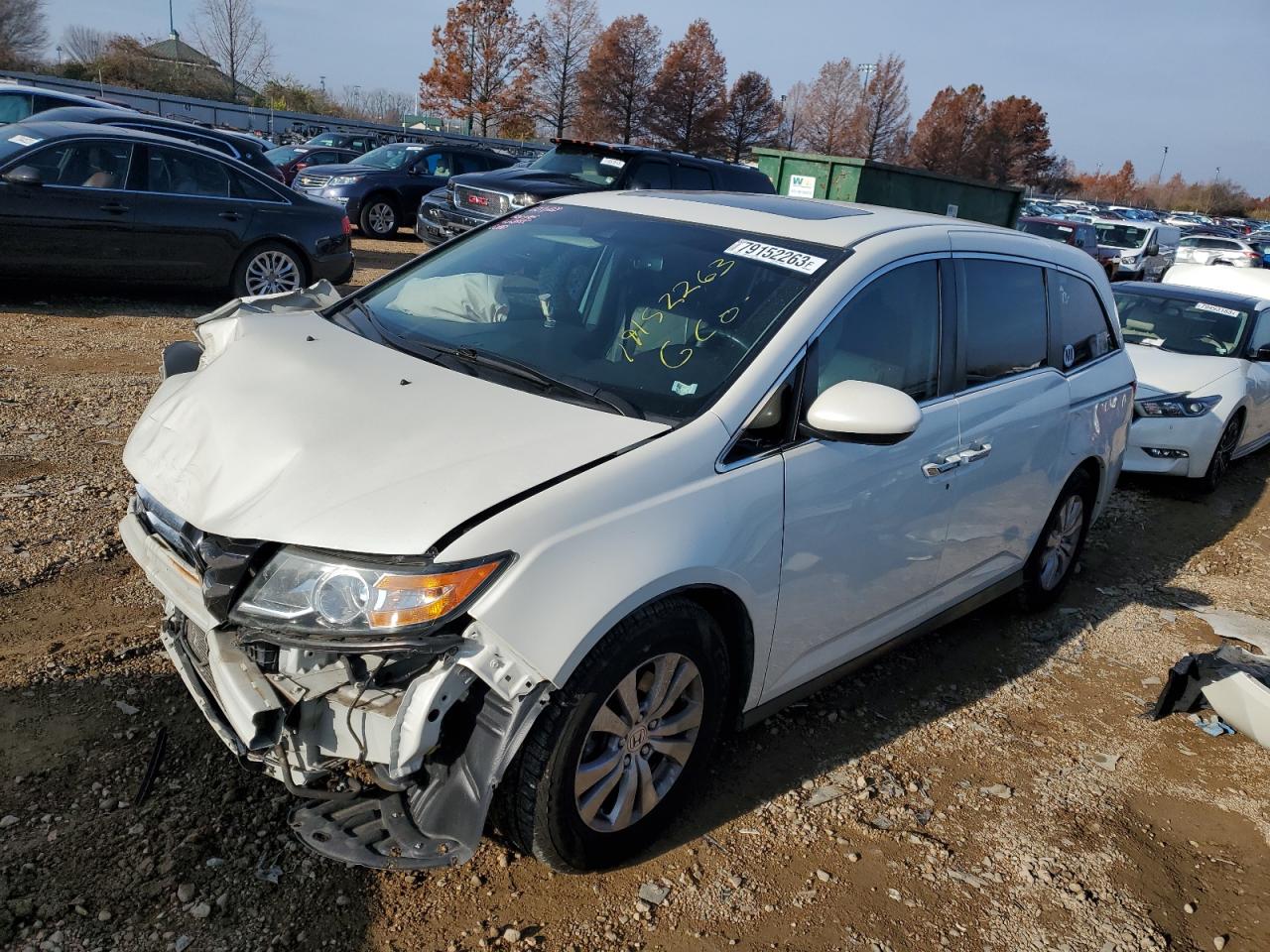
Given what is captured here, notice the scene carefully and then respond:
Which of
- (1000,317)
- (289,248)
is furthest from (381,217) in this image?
(1000,317)

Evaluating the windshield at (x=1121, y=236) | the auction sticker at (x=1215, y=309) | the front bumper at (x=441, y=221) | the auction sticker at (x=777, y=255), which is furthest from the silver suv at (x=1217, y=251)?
the auction sticker at (x=777, y=255)

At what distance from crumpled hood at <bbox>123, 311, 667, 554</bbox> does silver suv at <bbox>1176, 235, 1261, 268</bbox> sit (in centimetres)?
2416

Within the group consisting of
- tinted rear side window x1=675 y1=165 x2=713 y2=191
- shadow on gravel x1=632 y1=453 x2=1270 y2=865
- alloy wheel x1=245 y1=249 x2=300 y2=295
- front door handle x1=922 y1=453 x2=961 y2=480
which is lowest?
shadow on gravel x1=632 y1=453 x2=1270 y2=865

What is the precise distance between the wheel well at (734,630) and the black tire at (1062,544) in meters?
2.18

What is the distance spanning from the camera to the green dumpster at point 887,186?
575 inches

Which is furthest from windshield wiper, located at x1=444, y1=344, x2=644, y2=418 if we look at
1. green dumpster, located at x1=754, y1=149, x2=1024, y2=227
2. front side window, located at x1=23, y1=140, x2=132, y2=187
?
A: green dumpster, located at x1=754, y1=149, x2=1024, y2=227

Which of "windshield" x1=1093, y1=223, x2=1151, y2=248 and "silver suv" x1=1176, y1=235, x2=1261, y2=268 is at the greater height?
"windshield" x1=1093, y1=223, x2=1151, y2=248

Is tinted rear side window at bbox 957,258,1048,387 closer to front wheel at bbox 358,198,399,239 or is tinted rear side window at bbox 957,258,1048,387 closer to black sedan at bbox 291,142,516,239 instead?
black sedan at bbox 291,142,516,239

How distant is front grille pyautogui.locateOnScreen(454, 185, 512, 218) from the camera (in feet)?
39.6

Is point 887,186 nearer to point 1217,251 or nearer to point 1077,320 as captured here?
point 1077,320

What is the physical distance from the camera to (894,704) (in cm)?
402

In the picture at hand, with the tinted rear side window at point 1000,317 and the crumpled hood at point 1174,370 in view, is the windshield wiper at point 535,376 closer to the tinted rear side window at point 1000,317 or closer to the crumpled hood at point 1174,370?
the tinted rear side window at point 1000,317

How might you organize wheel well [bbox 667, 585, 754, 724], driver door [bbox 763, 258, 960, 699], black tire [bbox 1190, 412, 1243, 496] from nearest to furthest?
1. wheel well [bbox 667, 585, 754, 724]
2. driver door [bbox 763, 258, 960, 699]
3. black tire [bbox 1190, 412, 1243, 496]

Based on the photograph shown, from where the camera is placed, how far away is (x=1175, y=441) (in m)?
7.46
